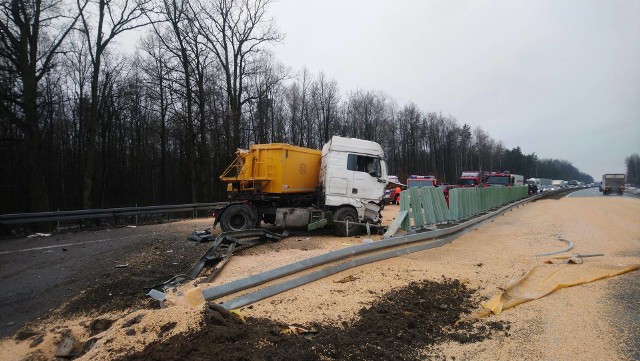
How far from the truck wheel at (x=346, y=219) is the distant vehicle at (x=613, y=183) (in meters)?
52.1

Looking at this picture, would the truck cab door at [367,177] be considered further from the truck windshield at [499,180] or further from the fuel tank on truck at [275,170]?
the truck windshield at [499,180]

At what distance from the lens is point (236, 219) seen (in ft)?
43.4

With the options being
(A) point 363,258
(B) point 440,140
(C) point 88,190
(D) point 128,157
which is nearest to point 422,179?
(C) point 88,190

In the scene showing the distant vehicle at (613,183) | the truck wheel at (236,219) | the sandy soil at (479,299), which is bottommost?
the sandy soil at (479,299)

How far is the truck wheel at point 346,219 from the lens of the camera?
12469mm

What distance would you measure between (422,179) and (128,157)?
32750 millimetres

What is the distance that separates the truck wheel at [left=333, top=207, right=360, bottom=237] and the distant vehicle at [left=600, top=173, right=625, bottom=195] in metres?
52.1

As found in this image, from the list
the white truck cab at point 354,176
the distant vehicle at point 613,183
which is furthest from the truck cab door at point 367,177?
the distant vehicle at point 613,183

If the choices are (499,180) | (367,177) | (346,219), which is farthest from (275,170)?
(499,180)

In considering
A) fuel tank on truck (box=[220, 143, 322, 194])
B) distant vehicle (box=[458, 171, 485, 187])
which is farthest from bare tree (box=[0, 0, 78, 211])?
distant vehicle (box=[458, 171, 485, 187])

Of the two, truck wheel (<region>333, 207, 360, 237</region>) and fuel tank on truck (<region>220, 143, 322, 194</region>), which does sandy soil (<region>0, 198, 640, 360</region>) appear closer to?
truck wheel (<region>333, 207, 360, 237</region>)

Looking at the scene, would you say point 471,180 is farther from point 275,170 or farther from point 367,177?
point 275,170

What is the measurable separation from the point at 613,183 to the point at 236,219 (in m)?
56.6

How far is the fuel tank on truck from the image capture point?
13109mm
